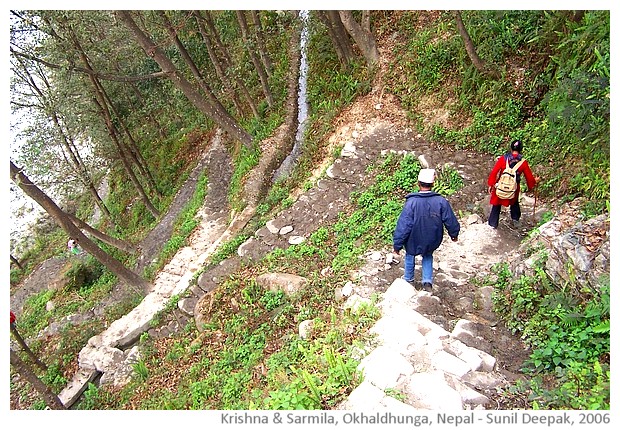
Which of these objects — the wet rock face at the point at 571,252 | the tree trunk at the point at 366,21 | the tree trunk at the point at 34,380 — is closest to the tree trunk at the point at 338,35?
the tree trunk at the point at 366,21

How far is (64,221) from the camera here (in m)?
9.77

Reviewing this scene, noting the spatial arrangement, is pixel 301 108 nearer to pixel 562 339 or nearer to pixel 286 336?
pixel 286 336

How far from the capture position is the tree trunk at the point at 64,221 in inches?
341

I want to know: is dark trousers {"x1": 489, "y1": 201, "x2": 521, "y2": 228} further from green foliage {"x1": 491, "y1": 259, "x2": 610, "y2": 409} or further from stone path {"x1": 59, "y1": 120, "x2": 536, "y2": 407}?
green foliage {"x1": 491, "y1": 259, "x2": 610, "y2": 409}

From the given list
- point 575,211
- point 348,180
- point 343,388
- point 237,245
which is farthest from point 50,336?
point 575,211

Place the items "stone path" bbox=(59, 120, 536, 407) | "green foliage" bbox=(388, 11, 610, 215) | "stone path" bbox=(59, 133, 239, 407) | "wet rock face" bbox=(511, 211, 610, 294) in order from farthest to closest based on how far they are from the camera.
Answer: "stone path" bbox=(59, 133, 239, 407) → "stone path" bbox=(59, 120, 536, 407) → "green foliage" bbox=(388, 11, 610, 215) → "wet rock face" bbox=(511, 211, 610, 294)

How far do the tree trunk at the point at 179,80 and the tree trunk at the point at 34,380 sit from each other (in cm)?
728

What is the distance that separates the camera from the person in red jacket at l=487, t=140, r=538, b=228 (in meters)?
6.42

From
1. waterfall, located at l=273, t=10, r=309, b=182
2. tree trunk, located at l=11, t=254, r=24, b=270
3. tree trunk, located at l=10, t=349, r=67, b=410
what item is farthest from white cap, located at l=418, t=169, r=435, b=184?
tree trunk, located at l=11, t=254, r=24, b=270

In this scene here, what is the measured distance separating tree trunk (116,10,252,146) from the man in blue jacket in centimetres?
798

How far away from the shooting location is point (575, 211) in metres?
6.12

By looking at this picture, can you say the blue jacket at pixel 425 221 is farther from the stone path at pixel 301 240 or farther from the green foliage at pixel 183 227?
the green foliage at pixel 183 227

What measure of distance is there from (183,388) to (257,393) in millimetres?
2556

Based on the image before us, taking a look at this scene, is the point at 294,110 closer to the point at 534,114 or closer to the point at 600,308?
the point at 534,114
